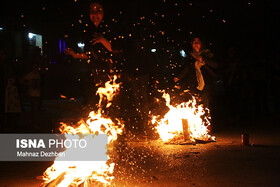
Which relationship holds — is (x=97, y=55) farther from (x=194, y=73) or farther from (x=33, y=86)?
(x=194, y=73)

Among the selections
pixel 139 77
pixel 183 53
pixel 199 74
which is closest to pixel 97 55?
pixel 139 77

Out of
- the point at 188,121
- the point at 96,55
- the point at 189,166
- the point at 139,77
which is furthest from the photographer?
the point at 139,77

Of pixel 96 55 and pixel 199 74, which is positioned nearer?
pixel 96 55

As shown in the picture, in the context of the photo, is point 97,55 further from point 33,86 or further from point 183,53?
point 183,53

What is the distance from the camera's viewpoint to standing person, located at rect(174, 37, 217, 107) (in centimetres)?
1156

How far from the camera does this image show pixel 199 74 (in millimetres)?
11492

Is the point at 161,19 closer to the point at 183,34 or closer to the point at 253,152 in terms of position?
the point at 183,34

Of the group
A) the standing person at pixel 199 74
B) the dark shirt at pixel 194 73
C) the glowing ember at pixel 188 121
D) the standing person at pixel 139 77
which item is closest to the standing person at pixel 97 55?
the standing person at pixel 139 77

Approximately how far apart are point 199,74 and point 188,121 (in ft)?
5.72

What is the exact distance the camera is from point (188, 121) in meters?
10.3

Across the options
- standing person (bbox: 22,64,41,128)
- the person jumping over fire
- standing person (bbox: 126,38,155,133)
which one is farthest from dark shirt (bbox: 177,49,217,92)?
standing person (bbox: 22,64,41,128)

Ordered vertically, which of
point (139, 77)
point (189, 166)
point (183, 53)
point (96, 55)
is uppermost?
point (183, 53)

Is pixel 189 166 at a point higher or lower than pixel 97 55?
lower

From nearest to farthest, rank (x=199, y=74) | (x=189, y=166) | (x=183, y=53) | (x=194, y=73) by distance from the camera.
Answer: (x=189, y=166) → (x=199, y=74) → (x=194, y=73) → (x=183, y=53)
